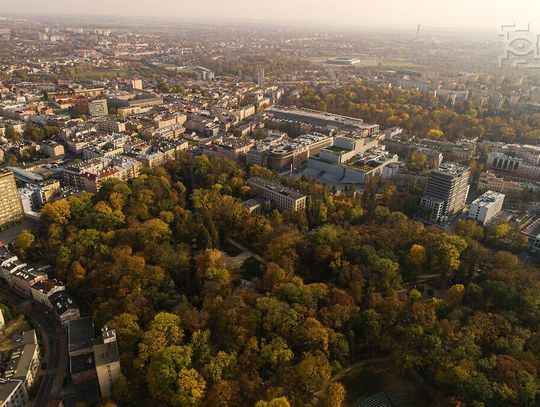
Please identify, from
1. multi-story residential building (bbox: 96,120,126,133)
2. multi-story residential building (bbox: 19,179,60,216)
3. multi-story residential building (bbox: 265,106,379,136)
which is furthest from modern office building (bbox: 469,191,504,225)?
multi-story residential building (bbox: 96,120,126,133)

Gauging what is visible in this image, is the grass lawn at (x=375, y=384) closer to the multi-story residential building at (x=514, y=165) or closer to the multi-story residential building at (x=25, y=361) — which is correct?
the multi-story residential building at (x=25, y=361)

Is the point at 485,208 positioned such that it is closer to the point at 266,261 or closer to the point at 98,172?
the point at 266,261

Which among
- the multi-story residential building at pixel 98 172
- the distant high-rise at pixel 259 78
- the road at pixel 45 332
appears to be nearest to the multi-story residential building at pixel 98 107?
the multi-story residential building at pixel 98 172

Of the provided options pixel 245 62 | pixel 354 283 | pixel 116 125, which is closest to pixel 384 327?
pixel 354 283

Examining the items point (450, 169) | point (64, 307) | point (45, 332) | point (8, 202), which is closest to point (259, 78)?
point (450, 169)

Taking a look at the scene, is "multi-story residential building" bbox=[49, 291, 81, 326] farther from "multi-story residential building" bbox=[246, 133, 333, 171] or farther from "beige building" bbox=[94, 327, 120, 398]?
"multi-story residential building" bbox=[246, 133, 333, 171]
